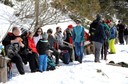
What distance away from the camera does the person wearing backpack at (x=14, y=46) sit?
10.5 metres

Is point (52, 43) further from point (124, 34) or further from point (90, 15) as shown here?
point (90, 15)

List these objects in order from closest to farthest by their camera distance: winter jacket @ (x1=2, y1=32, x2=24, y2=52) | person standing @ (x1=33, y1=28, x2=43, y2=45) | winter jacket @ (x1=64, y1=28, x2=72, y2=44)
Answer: winter jacket @ (x1=2, y1=32, x2=24, y2=52), person standing @ (x1=33, y1=28, x2=43, y2=45), winter jacket @ (x1=64, y1=28, x2=72, y2=44)

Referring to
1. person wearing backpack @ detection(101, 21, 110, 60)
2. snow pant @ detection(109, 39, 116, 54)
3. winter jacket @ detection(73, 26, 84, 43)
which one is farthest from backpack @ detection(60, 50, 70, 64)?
snow pant @ detection(109, 39, 116, 54)

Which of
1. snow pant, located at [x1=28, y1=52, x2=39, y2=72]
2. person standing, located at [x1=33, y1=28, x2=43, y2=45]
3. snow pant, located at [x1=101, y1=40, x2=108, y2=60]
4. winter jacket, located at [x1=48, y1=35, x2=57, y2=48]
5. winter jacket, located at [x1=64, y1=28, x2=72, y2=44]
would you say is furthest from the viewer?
winter jacket, located at [x1=64, y1=28, x2=72, y2=44]

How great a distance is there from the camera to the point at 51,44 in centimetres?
1329

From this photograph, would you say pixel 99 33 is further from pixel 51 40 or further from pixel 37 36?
pixel 37 36

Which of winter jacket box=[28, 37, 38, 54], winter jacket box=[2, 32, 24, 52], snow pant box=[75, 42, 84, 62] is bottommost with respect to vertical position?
snow pant box=[75, 42, 84, 62]

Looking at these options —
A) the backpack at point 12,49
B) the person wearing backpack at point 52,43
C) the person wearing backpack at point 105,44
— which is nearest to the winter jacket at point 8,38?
the backpack at point 12,49

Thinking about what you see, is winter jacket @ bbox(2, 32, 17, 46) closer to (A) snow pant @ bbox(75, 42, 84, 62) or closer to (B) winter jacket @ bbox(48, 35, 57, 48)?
(B) winter jacket @ bbox(48, 35, 57, 48)

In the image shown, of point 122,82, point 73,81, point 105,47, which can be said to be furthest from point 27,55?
point 105,47

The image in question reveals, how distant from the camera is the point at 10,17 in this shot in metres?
19.7

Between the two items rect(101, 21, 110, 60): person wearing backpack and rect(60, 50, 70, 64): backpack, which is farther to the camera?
rect(101, 21, 110, 60): person wearing backpack

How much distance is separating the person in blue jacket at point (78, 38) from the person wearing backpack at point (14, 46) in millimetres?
2830

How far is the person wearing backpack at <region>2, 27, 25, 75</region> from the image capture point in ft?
34.4
